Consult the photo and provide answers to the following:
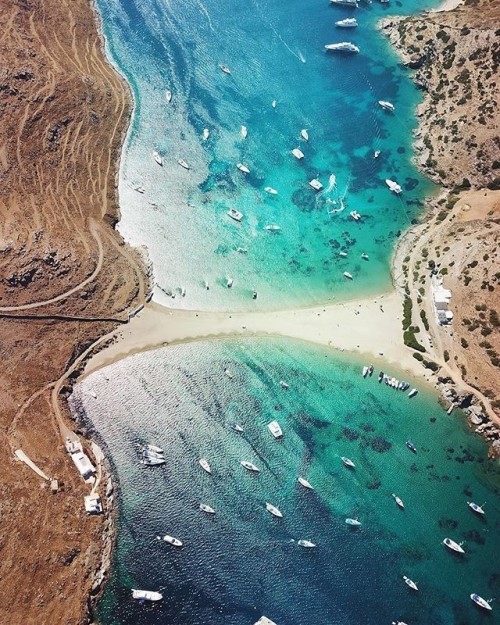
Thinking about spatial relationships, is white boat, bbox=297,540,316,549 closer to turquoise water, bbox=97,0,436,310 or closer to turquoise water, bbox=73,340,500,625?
turquoise water, bbox=73,340,500,625

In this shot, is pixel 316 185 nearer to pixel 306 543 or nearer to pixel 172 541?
pixel 306 543

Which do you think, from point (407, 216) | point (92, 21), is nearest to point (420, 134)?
point (407, 216)

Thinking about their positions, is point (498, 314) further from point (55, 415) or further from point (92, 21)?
point (92, 21)

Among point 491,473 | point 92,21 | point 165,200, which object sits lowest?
point 491,473

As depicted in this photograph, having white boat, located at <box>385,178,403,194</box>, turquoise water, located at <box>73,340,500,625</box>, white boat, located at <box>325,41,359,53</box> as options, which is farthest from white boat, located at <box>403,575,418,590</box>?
white boat, located at <box>325,41,359,53</box>

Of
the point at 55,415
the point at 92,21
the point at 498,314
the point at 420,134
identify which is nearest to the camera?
the point at 55,415

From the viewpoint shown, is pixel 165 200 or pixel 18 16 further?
pixel 18 16

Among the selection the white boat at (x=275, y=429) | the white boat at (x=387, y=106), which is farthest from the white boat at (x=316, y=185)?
the white boat at (x=275, y=429)
